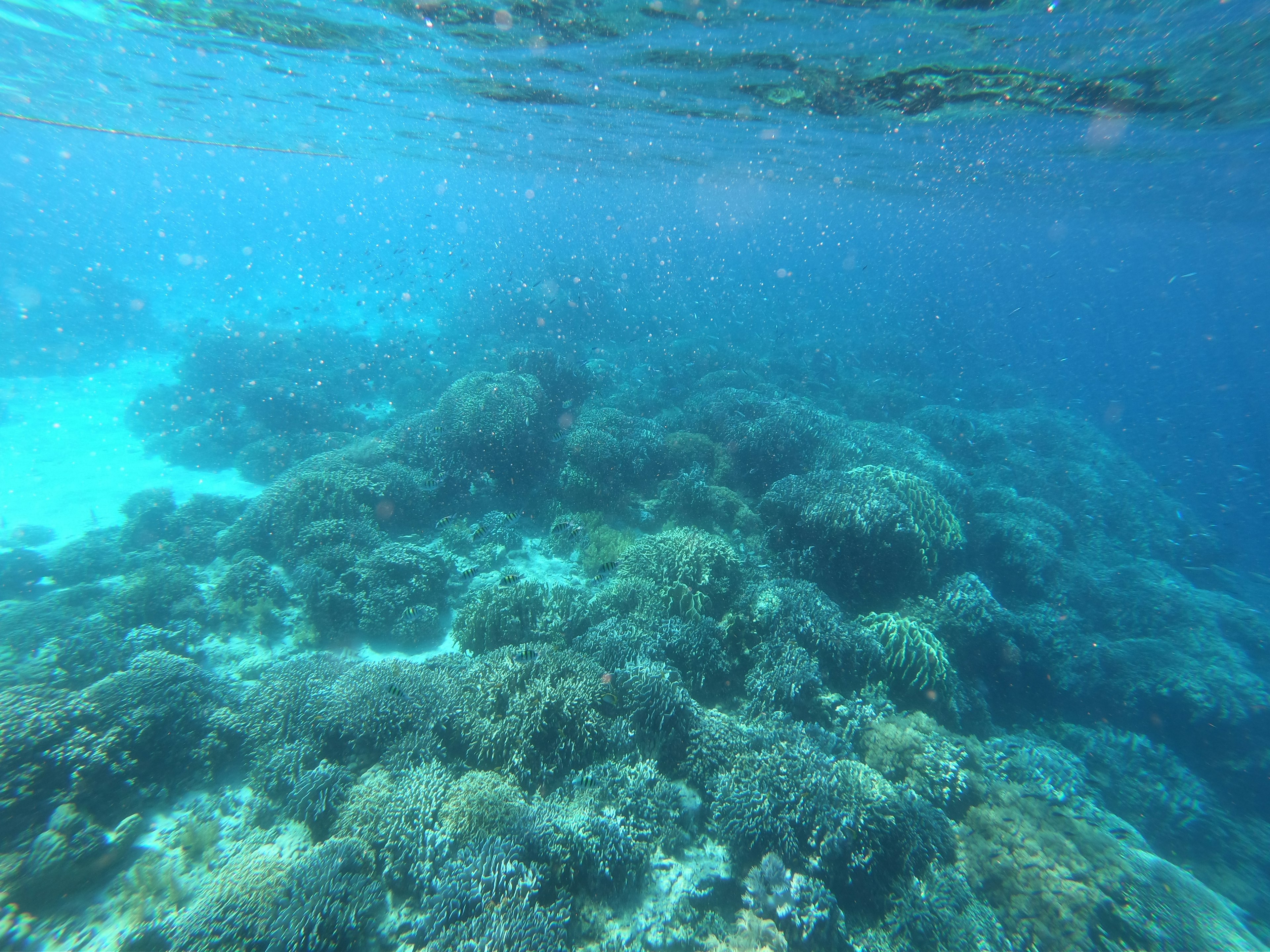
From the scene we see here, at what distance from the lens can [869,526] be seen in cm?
947

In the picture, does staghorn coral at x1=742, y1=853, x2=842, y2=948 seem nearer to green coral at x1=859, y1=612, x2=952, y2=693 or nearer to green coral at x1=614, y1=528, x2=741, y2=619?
green coral at x1=614, y1=528, x2=741, y2=619

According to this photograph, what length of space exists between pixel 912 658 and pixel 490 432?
10.5 m

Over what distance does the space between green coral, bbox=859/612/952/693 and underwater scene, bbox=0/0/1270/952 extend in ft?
0.19

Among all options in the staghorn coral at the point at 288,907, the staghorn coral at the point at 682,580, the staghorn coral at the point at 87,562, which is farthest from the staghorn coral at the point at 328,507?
the staghorn coral at the point at 288,907

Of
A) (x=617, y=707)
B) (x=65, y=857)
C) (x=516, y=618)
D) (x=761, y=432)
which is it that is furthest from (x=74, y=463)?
(x=761, y=432)

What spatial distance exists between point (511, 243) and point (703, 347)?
119ft

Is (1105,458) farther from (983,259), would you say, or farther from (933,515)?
(983,259)

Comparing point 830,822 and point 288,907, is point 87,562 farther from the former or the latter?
point 830,822

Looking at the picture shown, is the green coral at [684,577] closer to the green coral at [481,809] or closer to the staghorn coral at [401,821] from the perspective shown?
the green coral at [481,809]

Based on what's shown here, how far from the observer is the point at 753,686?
A: 7.05 m

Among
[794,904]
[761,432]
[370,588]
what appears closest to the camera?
[794,904]

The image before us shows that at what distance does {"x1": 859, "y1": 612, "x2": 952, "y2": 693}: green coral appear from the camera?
302 inches

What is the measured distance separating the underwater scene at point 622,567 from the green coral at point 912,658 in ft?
0.19

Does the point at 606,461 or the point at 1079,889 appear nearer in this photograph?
the point at 1079,889
